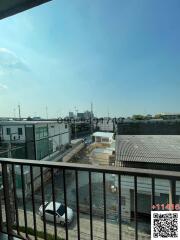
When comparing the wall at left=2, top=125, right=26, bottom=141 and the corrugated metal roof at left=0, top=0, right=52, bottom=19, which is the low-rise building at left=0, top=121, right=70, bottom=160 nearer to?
the wall at left=2, top=125, right=26, bottom=141

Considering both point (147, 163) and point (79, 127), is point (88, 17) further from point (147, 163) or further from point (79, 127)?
point (79, 127)

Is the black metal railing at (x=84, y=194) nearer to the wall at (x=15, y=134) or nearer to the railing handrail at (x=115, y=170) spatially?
the railing handrail at (x=115, y=170)

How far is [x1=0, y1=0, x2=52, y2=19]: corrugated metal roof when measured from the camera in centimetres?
152

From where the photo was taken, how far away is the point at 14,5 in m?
1.58

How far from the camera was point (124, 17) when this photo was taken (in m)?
3.81

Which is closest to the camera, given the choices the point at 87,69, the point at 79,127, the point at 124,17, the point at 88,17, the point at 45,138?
the point at 88,17

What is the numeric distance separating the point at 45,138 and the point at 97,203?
28.2ft

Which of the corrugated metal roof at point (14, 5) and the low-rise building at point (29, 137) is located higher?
the corrugated metal roof at point (14, 5)

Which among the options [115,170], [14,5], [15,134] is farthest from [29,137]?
[115,170]

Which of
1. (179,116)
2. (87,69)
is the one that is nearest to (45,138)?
(87,69)

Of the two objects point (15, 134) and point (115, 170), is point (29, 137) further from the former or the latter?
point (115, 170)

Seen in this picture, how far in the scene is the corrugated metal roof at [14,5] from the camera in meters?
1.52

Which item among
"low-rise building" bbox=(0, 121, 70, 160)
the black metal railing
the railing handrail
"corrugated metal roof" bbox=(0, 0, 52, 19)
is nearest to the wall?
"low-rise building" bbox=(0, 121, 70, 160)

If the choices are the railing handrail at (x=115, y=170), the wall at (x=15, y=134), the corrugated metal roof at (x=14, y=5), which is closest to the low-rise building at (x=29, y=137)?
the wall at (x=15, y=134)
